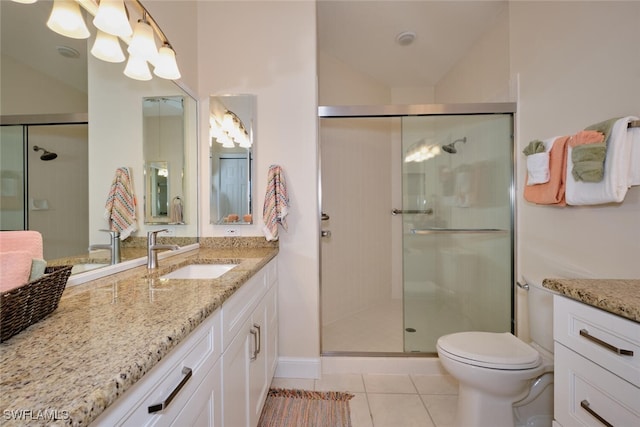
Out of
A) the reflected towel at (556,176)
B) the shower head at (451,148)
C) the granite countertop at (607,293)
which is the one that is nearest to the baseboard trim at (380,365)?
the granite countertop at (607,293)

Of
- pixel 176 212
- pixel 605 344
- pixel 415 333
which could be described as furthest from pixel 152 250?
pixel 415 333

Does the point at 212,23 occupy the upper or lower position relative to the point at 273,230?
upper

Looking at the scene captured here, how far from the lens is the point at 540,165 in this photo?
1.40 metres

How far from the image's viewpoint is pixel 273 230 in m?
1.67

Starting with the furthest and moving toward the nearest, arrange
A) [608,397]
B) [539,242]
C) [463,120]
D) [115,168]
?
[463,120] < [539,242] < [115,168] < [608,397]

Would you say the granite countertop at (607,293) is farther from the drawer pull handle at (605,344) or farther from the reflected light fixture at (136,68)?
the reflected light fixture at (136,68)

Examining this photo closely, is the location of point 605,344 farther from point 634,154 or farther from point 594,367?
point 634,154

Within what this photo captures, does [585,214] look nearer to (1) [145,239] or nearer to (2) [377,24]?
(2) [377,24]

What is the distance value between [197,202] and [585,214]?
2258mm

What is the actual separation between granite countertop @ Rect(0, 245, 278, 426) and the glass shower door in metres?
1.55

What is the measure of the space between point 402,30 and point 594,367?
2.46m

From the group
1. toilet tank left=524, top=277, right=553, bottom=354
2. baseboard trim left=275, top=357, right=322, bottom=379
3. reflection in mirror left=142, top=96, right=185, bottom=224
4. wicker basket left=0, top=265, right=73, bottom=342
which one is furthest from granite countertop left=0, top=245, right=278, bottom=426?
toilet tank left=524, top=277, right=553, bottom=354

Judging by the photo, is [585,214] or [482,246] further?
[482,246]

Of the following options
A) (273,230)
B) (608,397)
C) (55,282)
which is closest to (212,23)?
(273,230)
